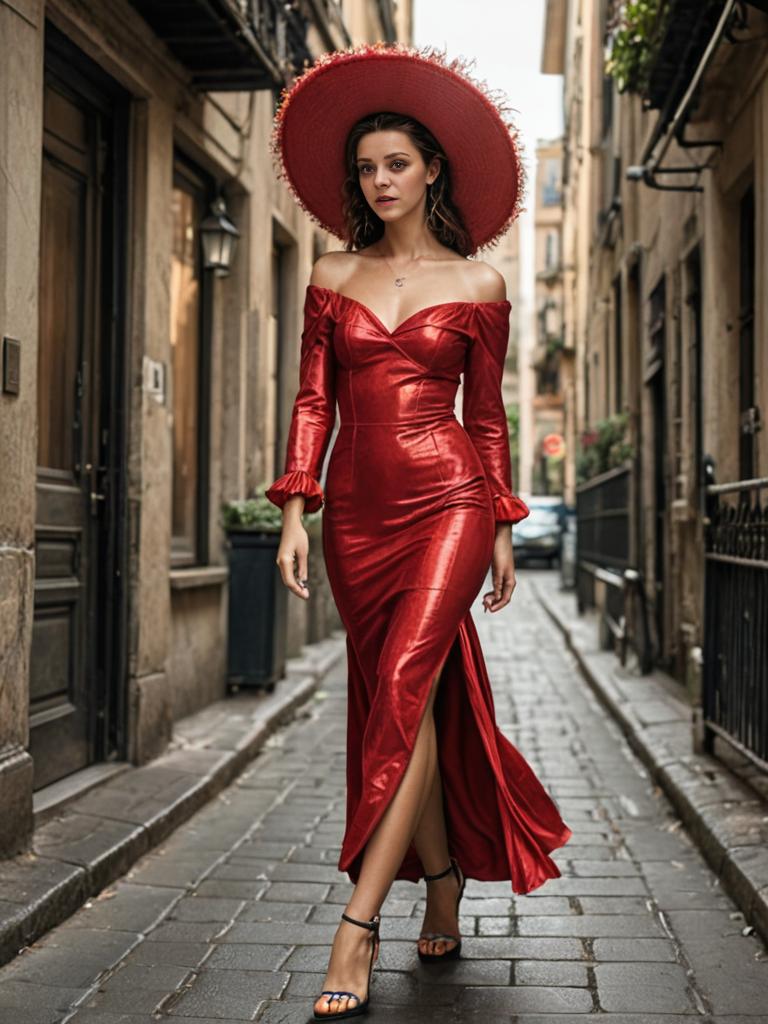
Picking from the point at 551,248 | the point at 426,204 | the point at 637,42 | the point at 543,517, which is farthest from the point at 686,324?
the point at 551,248

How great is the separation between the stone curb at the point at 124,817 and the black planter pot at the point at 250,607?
198 mm

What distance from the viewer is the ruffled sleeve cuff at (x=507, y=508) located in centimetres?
375

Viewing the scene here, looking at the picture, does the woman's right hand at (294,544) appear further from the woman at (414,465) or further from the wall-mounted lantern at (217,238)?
the wall-mounted lantern at (217,238)

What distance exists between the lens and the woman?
3533 mm

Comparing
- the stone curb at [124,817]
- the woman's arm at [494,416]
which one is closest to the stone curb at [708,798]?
the woman's arm at [494,416]

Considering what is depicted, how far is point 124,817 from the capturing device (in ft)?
17.9

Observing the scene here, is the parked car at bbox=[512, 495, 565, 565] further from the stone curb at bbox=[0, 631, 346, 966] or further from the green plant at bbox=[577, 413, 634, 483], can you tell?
the stone curb at bbox=[0, 631, 346, 966]

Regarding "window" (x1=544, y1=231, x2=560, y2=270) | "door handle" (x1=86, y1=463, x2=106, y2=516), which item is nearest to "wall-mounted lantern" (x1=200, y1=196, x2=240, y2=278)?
"door handle" (x1=86, y1=463, x2=106, y2=516)

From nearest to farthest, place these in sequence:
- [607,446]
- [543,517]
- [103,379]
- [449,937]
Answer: [449,937]
[103,379]
[607,446]
[543,517]

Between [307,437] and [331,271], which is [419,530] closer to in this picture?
[307,437]

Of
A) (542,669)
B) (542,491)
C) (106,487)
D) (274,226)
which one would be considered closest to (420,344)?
(106,487)

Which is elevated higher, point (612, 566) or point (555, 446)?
point (555, 446)

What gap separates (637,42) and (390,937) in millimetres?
7386

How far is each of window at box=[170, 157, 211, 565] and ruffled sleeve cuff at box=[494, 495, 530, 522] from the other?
15.5 feet
